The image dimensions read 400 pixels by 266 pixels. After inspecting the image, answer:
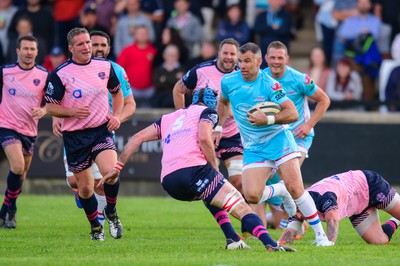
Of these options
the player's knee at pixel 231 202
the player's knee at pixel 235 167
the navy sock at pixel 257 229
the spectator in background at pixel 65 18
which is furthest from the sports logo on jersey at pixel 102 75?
the spectator in background at pixel 65 18

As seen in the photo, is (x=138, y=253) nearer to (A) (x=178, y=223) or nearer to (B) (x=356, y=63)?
(A) (x=178, y=223)

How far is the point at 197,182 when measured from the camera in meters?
11.5

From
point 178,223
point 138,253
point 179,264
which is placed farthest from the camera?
point 178,223

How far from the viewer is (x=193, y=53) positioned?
79.5ft

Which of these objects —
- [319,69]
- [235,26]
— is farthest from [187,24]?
[319,69]

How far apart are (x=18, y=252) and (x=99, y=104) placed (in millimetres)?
2413

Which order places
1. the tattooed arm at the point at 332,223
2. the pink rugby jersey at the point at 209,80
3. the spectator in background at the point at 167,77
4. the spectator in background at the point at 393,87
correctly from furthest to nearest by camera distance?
the spectator in background at the point at 167,77 < the spectator in background at the point at 393,87 < the pink rugby jersey at the point at 209,80 < the tattooed arm at the point at 332,223

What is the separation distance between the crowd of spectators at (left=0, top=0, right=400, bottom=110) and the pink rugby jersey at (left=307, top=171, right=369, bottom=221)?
8365 mm

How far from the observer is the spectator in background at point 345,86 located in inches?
856

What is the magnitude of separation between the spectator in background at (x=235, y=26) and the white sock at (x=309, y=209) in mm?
10547

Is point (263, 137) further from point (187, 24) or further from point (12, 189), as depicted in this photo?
point (187, 24)

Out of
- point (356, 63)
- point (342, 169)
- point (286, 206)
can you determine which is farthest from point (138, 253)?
point (356, 63)

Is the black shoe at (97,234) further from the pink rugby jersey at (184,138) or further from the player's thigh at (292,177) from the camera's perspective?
the player's thigh at (292,177)

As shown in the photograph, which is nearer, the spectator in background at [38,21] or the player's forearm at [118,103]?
the player's forearm at [118,103]
